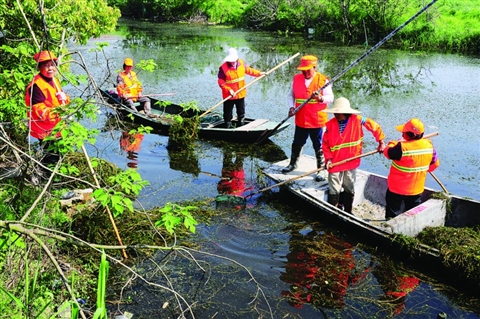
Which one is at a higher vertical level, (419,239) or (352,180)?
(352,180)

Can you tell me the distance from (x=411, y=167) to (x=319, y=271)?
1.83 metres

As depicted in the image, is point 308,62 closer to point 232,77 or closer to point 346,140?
point 346,140

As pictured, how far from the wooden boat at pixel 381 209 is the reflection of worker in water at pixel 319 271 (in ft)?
1.41

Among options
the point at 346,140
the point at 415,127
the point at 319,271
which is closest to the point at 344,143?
the point at 346,140

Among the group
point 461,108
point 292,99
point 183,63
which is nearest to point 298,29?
point 183,63

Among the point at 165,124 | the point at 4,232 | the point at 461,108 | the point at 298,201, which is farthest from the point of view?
the point at 461,108

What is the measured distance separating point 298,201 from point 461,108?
8802 mm

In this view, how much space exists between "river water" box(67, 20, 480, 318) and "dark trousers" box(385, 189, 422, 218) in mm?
606

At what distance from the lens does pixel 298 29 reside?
31.6 m

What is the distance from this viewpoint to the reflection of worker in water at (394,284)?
18.9ft

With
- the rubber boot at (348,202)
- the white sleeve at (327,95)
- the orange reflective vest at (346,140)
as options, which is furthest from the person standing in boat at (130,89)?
the rubber boot at (348,202)

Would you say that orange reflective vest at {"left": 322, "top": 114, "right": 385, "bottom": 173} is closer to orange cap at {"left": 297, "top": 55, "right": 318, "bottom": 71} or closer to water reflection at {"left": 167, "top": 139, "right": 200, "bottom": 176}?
orange cap at {"left": 297, "top": 55, "right": 318, "bottom": 71}

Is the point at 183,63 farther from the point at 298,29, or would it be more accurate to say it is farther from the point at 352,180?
the point at 352,180

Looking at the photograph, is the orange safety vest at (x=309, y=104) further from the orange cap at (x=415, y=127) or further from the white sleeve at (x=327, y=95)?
the orange cap at (x=415, y=127)
